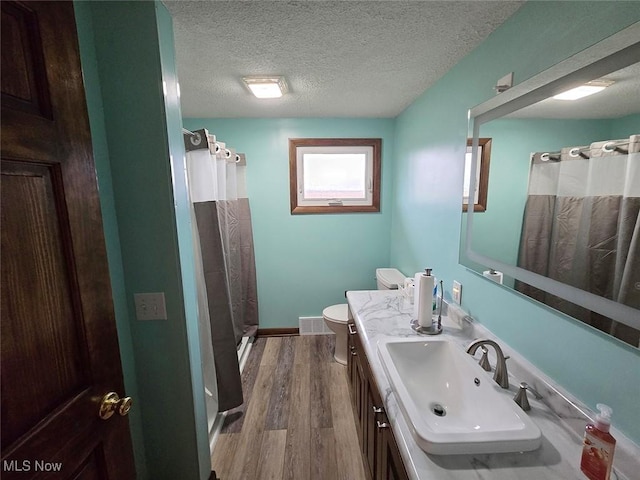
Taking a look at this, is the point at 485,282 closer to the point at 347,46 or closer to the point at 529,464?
the point at 529,464

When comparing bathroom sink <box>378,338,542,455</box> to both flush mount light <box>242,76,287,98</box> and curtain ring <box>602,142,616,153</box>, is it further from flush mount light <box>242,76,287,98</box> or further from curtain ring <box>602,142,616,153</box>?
flush mount light <box>242,76,287,98</box>

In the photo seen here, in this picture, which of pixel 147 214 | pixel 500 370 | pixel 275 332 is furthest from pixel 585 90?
pixel 275 332

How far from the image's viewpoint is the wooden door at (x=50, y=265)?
1.91 ft

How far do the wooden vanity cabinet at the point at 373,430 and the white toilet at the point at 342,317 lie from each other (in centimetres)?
61

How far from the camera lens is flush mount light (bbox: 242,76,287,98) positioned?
1798mm

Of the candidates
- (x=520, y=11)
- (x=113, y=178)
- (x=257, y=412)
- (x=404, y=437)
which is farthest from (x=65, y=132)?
(x=257, y=412)

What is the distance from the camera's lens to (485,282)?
1.35 m

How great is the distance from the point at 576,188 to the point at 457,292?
2.81 feet

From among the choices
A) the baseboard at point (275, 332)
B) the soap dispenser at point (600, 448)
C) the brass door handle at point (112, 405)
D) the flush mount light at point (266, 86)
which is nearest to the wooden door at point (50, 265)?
the brass door handle at point (112, 405)

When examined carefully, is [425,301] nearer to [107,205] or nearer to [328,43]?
[328,43]

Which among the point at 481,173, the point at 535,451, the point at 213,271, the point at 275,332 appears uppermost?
the point at 481,173

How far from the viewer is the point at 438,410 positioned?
1105mm

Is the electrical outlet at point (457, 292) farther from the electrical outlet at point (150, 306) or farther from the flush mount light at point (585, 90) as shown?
the electrical outlet at point (150, 306)

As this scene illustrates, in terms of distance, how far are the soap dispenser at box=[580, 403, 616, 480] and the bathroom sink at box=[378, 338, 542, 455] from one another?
106 millimetres
